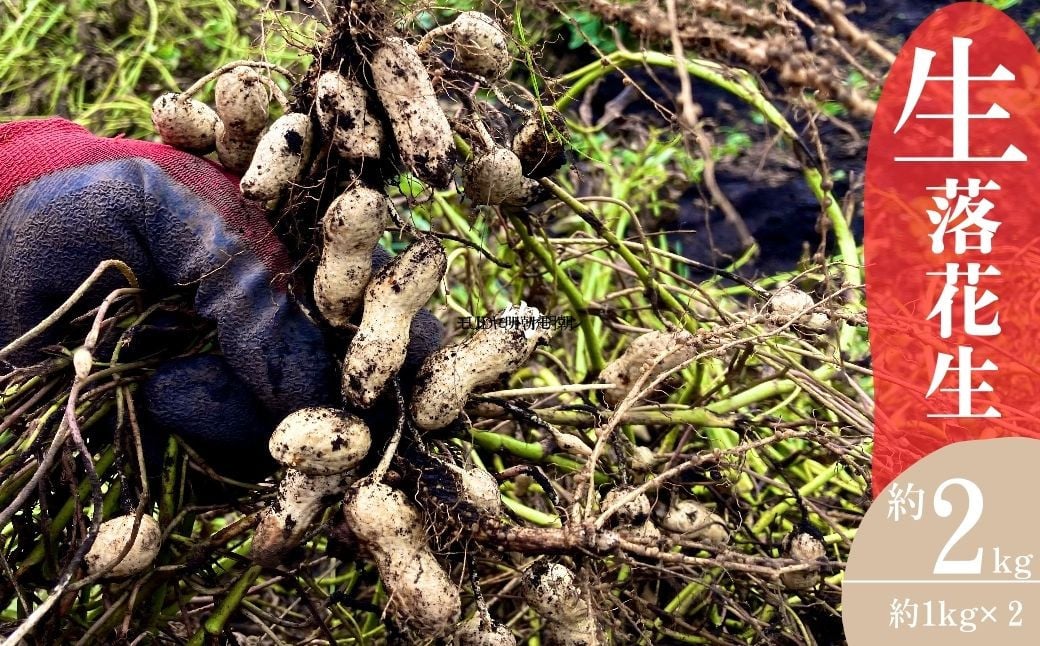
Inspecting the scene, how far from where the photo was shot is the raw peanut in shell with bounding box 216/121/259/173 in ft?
3.46

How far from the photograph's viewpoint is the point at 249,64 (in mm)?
1029

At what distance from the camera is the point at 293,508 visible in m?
0.95

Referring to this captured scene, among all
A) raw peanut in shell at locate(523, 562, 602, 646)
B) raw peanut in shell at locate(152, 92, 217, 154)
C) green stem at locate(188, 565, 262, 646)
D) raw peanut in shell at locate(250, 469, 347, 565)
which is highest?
raw peanut in shell at locate(152, 92, 217, 154)

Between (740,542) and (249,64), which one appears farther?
(740,542)

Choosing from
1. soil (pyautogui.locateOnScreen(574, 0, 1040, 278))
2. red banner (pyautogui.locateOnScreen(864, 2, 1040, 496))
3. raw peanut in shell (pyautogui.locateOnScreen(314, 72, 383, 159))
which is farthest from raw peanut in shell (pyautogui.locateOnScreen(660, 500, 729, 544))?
soil (pyautogui.locateOnScreen(574, 0, 1040, 278))

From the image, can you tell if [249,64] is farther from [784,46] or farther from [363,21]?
[784,46]

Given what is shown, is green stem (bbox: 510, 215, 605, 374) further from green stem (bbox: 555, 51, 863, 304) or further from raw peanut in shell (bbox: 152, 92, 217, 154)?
raw peanut in shell (bbox: 152, 92, 217, 154)

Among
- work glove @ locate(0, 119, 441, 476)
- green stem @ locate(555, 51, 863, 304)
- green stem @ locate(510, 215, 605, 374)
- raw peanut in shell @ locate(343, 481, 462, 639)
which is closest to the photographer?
raw peanut in shell @ locate(343, 481, 462, 639)

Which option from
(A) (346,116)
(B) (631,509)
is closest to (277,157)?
(A) (346,116)

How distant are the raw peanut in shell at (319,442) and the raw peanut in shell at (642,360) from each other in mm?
329

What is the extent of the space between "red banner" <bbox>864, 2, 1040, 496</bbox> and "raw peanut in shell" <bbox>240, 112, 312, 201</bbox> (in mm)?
657

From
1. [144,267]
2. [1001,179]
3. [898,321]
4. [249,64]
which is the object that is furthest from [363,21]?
[1001,179]

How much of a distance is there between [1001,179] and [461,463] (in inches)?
48.0

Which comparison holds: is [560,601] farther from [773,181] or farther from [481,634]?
[773,181]
